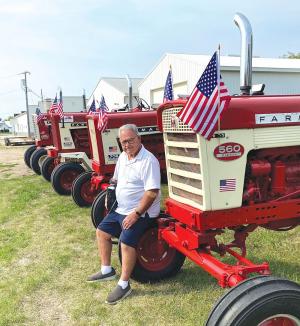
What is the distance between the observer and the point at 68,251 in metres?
4.98

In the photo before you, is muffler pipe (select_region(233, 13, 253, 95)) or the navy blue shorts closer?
muffler pipe (select_region(233, 13, 253, 95))

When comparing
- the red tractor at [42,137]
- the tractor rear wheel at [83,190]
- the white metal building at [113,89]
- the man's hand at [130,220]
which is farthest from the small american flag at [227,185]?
the white metal building at [113,89]

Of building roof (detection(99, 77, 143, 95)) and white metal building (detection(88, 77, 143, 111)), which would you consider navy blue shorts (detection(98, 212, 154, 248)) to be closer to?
white metal building (detection(88, 77, 143, 111))

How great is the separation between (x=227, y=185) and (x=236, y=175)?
0.10 metres

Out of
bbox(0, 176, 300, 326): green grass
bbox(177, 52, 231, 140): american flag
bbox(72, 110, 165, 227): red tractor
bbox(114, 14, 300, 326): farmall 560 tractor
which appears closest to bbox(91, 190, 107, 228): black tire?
bbox(0, 176, 300, 326): green grass

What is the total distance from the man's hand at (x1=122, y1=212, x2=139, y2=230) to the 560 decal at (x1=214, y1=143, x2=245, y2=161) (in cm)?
99

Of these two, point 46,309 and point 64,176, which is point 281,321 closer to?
point 46,309

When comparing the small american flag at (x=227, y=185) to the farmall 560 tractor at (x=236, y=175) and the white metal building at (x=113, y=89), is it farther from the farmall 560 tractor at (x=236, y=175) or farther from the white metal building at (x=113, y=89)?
the white metal building at (x=113, y=89)

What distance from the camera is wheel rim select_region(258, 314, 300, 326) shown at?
259 centimetres

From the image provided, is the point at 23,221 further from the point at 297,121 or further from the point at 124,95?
the point at 124,95

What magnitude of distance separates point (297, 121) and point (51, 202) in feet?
17.4

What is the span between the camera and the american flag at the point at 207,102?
2.81 metres

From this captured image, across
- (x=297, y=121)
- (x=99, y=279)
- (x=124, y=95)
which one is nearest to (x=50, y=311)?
(x=99, y=279)

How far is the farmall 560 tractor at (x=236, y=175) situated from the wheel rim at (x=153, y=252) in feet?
1.27
